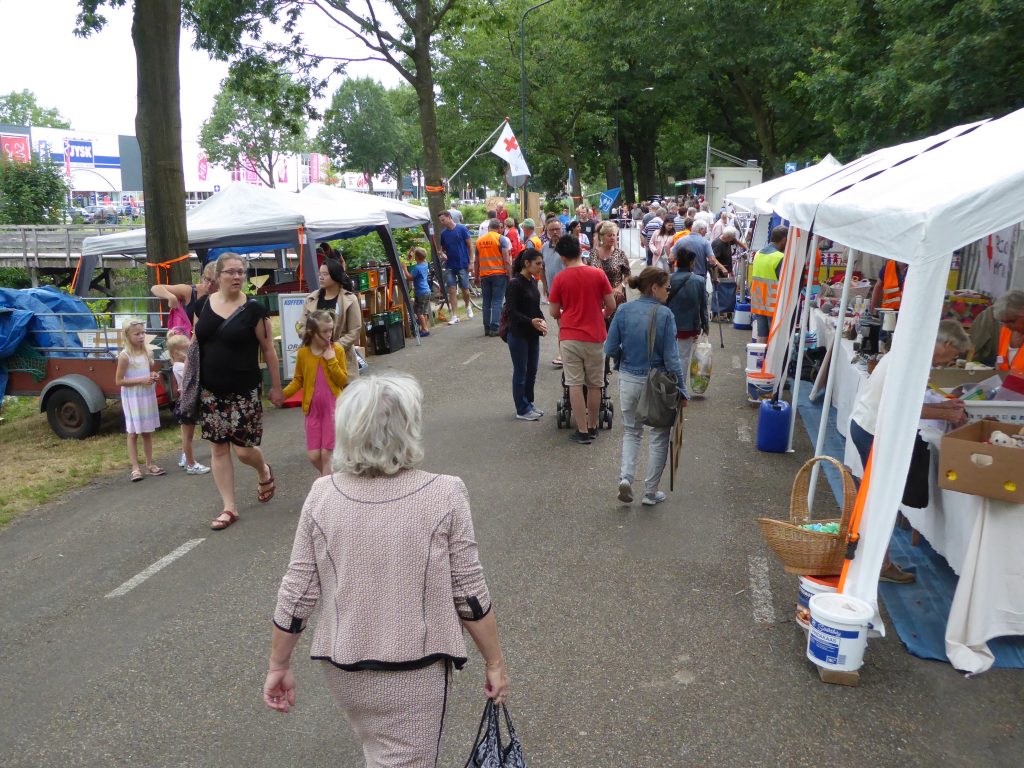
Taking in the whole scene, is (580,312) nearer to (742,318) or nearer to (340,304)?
(340,304)

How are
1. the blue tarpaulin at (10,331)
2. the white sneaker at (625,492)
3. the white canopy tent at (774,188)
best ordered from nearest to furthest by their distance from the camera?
the white sneaker at (625,492)
the blue tarpaulin at (10,331)
the white canopy tent at (774,188)

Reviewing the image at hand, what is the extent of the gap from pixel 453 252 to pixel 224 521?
430 inches

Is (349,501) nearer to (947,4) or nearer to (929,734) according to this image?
(929,734)

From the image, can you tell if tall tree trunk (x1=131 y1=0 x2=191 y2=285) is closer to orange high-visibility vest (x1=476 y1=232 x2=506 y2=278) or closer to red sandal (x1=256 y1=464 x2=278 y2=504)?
orange high-visibility vest (x1=476 y1=232 x2=506 y2=278)

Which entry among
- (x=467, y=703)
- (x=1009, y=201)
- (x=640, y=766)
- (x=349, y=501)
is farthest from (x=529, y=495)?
(x=349, y=501)

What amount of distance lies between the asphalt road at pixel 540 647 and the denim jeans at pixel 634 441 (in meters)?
0.28

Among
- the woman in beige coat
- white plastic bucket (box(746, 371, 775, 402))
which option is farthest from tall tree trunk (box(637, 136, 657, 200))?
the woman in beige coat

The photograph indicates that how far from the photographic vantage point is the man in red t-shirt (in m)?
8.04

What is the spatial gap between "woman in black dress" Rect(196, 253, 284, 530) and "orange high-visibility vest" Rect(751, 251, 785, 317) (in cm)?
753

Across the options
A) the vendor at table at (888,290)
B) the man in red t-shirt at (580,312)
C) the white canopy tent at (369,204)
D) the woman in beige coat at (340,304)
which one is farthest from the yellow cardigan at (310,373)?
the white canopy tent at (369,204)

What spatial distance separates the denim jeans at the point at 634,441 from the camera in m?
6.50

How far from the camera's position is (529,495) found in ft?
23.1

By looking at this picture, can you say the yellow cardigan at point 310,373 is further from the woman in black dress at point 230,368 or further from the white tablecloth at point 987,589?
the white tablecloth at point 987,589

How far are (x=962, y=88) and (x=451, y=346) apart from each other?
8955 mm
